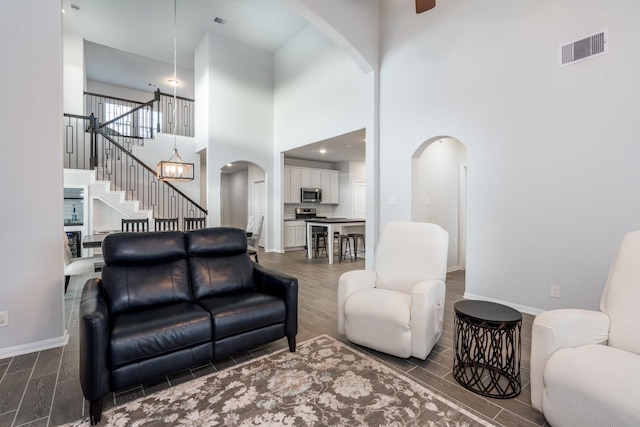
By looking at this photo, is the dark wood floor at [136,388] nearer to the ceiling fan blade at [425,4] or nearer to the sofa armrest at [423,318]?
the sofa armrest at [423,318]

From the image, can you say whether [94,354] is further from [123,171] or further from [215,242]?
[123,171]

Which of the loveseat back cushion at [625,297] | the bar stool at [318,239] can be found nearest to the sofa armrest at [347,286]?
the loveseat back cushion at [625,297]

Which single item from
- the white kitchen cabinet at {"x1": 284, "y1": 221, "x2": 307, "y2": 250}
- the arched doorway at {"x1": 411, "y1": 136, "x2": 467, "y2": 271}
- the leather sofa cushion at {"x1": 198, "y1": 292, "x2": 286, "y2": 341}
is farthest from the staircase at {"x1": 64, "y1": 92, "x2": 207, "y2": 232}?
the leather sofa cushion at {"x1": 198, "y1": 292, "x2": 286, "y2": 341}

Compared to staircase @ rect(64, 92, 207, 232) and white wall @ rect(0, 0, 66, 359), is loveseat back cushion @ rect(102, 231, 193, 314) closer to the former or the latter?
white wall @ rect(0, 0, 66, 359)

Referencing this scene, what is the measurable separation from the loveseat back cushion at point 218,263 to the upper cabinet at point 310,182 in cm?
550

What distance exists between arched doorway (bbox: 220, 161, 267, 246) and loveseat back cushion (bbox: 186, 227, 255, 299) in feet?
15.4

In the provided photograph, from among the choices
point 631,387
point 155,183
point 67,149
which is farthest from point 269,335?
point 67,149

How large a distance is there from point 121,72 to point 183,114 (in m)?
1.99

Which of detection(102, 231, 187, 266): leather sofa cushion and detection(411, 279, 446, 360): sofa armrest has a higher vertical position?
detection(102, 231, 187, 266): leather sofa cushion

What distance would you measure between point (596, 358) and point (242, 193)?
982 centimetres

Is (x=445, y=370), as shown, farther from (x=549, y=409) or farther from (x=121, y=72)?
(x=121, y=72)

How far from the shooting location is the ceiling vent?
9.53ft

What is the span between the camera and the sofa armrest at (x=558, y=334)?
163cm

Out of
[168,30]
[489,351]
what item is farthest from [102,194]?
[489,351]
